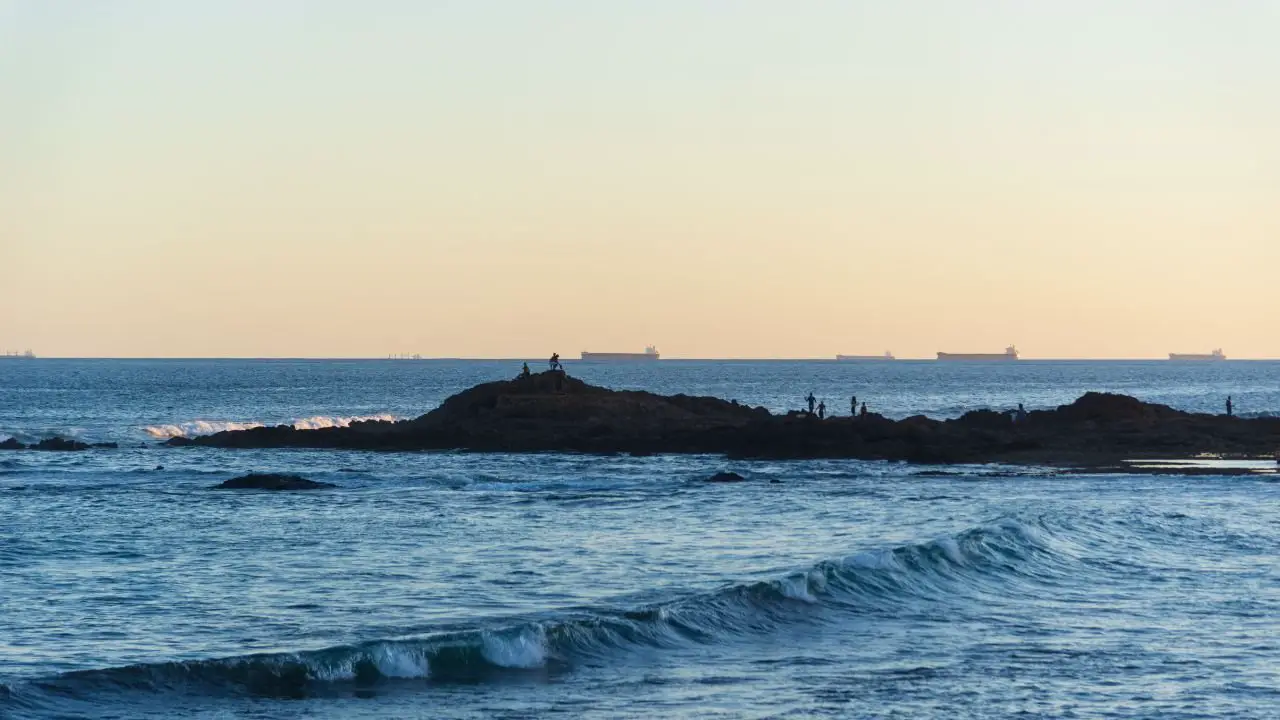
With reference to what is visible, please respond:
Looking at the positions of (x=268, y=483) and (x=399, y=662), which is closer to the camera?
(x=399, y=662)

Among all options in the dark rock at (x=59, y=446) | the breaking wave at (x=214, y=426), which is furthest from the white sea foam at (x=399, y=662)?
the breaking wave at (x=214, y=426)

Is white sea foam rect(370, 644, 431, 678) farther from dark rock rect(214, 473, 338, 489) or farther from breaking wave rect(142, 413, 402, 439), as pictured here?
breaking wave rect(142, 413, 402, 439)

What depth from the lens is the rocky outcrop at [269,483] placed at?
168 ft

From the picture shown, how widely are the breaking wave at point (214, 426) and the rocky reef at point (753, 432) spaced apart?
1070cm

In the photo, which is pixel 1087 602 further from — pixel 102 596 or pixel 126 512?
pixel 126 512

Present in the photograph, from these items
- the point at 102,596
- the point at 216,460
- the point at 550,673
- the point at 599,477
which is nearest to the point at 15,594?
the point at 102,596

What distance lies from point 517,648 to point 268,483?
30198mm

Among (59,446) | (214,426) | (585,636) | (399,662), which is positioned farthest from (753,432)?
(399,662)

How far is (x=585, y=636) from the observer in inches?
940

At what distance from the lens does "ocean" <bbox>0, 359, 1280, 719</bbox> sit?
20.6m

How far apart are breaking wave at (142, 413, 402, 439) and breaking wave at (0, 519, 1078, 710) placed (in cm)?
5978

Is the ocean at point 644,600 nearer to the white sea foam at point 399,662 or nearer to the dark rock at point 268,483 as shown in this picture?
the white sea foam at point 399,662

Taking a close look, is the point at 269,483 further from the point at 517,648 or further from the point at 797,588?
the point at 517,648

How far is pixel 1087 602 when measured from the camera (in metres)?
27.8
